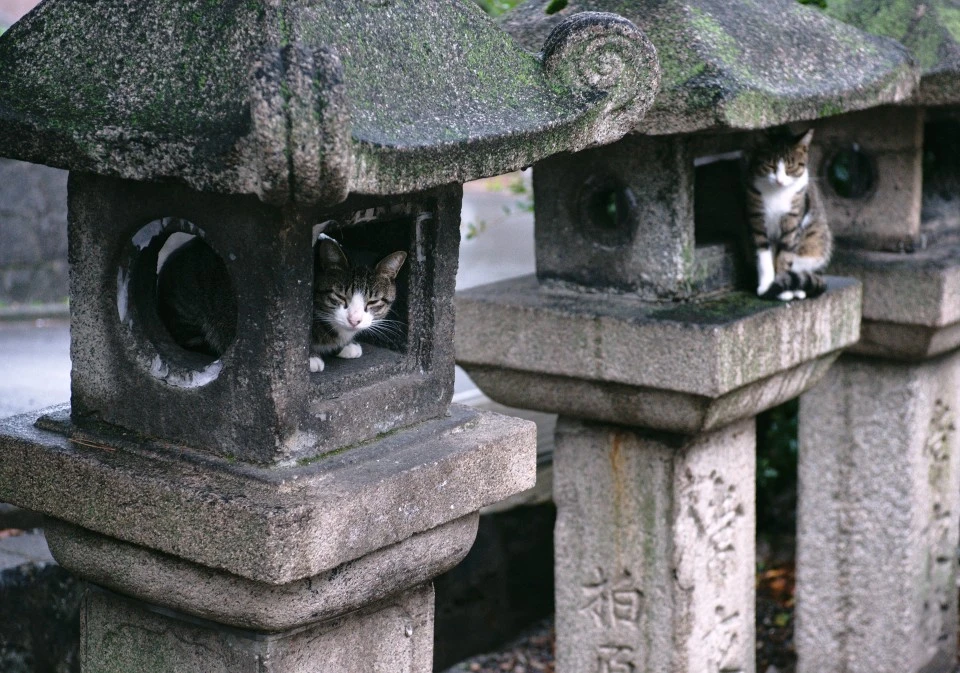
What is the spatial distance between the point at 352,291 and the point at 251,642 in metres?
0.75

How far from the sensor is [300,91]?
1.90m

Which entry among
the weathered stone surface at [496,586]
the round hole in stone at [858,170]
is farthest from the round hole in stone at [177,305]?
the round hole in stone at [858,170]

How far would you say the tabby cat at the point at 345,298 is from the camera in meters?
2.69

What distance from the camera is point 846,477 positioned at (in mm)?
4793

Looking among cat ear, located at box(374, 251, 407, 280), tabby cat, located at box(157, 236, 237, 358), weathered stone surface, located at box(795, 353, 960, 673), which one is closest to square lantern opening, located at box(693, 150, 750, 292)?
weathered stone surface, located at box(795, 353, 960, 673)

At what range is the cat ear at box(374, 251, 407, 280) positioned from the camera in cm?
264

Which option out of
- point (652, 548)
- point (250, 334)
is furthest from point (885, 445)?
point (250, 334)

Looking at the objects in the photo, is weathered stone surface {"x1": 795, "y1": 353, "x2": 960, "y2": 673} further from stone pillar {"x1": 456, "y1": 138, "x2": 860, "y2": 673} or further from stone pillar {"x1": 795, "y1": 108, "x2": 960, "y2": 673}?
stone pillar {"x1": 456, "y1": 138, "x2": 860, "y2": 673}

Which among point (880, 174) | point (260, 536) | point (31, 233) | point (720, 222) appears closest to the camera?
point (260, 536)

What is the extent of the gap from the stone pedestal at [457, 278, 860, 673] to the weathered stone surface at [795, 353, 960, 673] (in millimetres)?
850

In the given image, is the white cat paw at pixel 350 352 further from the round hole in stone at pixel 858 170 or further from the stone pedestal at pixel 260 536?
the round hole in stone at pixel 858 170

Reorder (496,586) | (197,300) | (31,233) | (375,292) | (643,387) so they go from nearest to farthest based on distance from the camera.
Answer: (197,300), (375,292), (643,387), (496,586), (31,233)

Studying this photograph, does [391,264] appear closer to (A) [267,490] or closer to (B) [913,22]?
(A) [267,490]

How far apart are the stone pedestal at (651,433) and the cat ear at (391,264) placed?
921mm
